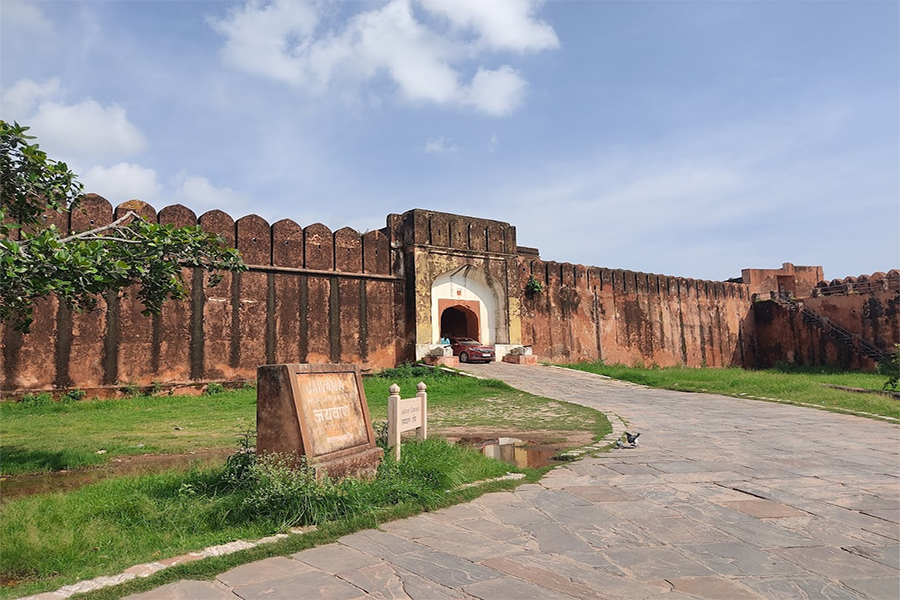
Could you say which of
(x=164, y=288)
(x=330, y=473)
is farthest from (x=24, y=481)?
(x=330, y=473)

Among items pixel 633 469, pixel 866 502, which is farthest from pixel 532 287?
pixel 866 502

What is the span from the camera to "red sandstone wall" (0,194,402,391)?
11500 millimetres

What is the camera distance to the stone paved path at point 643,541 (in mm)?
2777

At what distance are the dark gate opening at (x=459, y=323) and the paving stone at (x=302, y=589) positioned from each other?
15713mm

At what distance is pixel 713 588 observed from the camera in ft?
9.13

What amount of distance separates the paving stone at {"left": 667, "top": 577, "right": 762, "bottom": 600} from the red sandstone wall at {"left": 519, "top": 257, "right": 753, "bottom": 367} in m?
16.8

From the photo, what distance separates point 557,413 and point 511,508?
18.1ft

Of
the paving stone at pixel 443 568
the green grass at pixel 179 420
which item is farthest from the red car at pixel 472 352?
the paving stone at pixel 443 568

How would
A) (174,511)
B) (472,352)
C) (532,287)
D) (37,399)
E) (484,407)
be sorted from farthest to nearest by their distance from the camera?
(532,287), (472,352), (37,399), (484,407), (174,511)

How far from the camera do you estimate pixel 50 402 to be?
35.6ft

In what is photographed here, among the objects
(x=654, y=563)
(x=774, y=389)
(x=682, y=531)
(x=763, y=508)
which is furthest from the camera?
(x=774, y=389)

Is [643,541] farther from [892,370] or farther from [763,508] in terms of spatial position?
[892,370]

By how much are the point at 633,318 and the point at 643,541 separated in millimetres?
20121

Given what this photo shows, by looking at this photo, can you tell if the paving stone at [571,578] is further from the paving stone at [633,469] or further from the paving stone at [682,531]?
the paving stone at [633,469]
